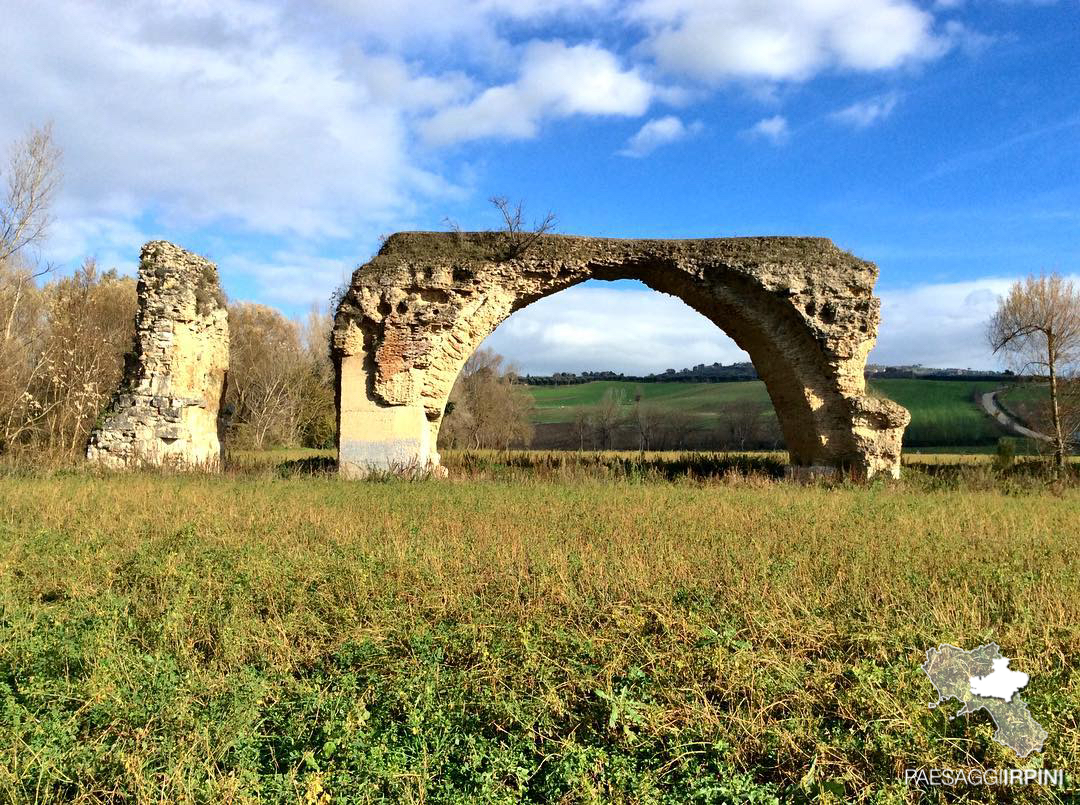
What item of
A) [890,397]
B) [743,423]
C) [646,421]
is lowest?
[743,423]

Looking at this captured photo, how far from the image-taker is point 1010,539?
5711 mm

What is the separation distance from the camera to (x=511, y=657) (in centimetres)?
336

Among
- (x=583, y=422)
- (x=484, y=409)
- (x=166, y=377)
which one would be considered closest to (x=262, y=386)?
(x=484, y=409)

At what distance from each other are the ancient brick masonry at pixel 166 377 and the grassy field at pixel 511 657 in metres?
5.67

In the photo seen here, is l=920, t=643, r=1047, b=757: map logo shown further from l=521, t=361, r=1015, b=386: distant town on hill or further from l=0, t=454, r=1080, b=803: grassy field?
l=521, t=361, r=1015, b=386: distant town on hill

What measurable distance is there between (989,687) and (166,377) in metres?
12.4

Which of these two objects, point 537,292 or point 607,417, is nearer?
point 537,292

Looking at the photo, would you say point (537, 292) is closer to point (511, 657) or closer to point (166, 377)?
point (166, 377)

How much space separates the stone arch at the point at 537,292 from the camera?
37.7 ft

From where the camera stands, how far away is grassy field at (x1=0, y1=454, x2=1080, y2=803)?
8.09ft

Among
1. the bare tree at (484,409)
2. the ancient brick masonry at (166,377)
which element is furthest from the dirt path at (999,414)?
the ancient brick masonry at (166,377)

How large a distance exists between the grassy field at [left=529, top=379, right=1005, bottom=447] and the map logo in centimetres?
2963

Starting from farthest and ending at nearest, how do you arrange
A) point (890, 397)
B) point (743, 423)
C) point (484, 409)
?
point (743, 423) → point (484, 409) → point (890, 397)

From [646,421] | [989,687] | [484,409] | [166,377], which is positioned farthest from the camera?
[646,421]
